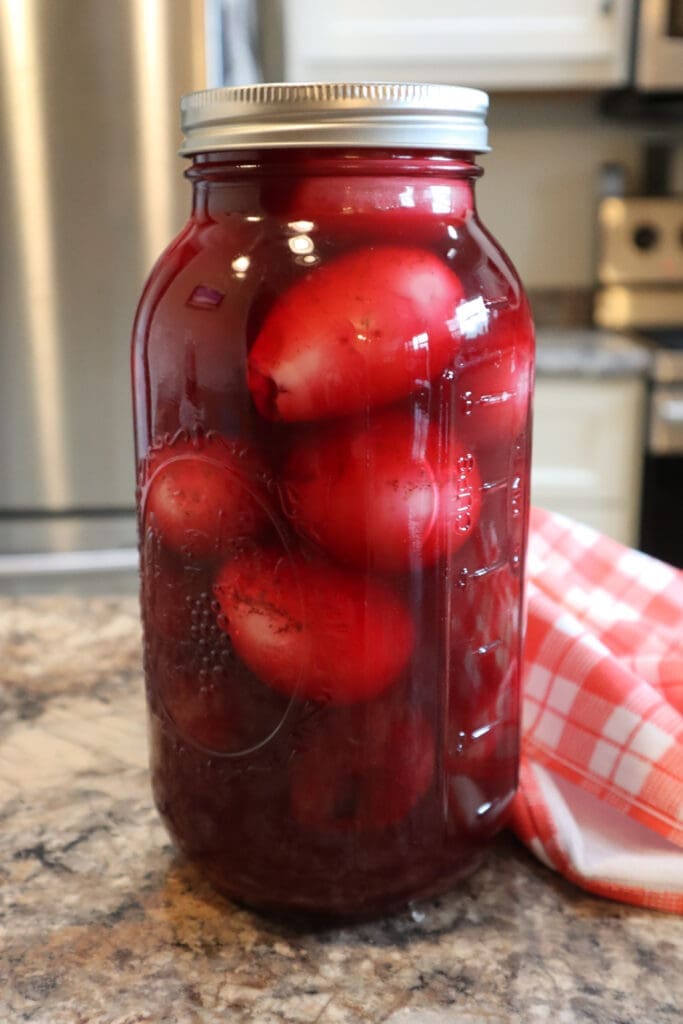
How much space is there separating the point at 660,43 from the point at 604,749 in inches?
64.2

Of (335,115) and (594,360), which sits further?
(594,360)

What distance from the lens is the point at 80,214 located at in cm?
161

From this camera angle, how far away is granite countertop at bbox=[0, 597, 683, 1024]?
384 mm

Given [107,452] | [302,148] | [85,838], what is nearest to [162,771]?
[85,838]

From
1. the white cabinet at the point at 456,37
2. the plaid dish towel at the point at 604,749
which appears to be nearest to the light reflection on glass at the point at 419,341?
the plaid dish towel at the point at 604,749

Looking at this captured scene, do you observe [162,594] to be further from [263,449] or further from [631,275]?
[631,275]

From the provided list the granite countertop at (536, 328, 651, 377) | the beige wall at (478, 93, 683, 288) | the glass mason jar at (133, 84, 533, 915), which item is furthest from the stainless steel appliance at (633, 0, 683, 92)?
the glass mason jar at (133, 84, 533, 915)

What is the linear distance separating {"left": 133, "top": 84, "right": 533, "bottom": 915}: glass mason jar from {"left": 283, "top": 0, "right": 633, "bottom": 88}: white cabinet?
1521mm

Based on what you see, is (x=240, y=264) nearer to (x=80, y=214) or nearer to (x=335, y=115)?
(x=335, y=115)

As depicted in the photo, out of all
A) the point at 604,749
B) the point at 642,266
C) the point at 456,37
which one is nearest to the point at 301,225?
the point at 604,749

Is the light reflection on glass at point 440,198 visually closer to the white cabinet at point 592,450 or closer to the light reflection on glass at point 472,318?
the light reflection on glass at point 472,318

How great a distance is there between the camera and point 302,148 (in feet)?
1.24

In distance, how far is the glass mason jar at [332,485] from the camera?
381mm

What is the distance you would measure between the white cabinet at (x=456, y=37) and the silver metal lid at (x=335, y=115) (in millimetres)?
1524
